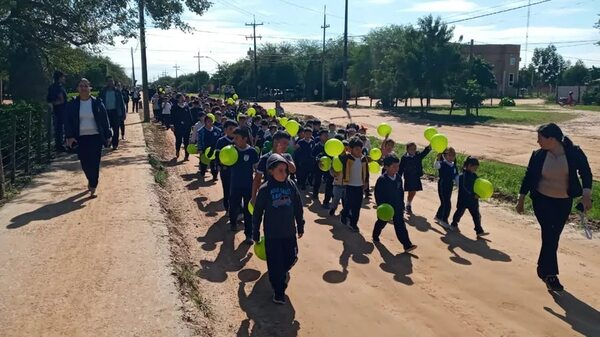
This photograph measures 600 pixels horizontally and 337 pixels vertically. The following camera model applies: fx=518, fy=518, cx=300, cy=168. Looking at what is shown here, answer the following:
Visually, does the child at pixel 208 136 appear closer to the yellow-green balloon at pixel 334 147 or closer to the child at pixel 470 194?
the yellow-green balloon at pixel 334 147

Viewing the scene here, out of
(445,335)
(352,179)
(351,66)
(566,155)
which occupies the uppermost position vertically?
(351,66)

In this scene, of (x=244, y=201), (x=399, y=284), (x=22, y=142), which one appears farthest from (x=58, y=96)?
(x=399, y=284)

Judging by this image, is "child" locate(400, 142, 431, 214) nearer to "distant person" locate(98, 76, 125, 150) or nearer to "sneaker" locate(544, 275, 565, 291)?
"sneaker" locate(544, 275, 565, 291)

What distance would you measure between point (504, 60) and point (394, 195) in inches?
3164

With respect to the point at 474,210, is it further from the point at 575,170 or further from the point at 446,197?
the point at 575,170

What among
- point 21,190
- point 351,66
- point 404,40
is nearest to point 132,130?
point 21,190

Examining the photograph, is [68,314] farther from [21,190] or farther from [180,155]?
[180,155]

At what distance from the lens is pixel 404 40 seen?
40000 millimetres

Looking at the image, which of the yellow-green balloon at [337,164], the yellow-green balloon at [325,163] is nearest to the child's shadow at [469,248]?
the yellow-green balloon at [337,164]

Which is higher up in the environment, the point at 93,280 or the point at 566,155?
the point at 566,155

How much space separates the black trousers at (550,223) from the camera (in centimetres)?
616

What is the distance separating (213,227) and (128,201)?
1535 mm

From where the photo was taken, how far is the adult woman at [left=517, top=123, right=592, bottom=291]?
239 inches

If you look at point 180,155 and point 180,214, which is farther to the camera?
point 180,155
